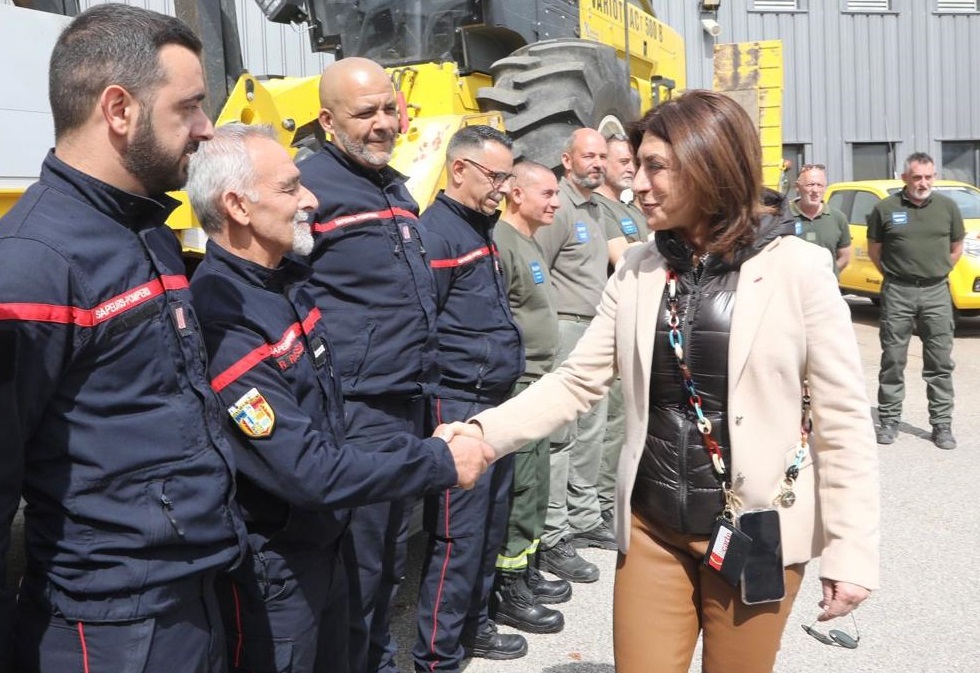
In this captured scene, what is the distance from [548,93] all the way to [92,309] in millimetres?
4950

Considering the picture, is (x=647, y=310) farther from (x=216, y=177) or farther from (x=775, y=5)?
(x=775, y=5)

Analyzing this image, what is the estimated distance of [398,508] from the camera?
11.0ft

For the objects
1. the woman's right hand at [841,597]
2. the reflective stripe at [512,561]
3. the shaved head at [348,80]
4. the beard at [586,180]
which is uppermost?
the shaved head at [348,80]

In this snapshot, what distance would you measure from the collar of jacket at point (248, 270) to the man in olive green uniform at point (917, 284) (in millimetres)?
6091

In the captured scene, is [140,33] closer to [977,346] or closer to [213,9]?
[213,9]

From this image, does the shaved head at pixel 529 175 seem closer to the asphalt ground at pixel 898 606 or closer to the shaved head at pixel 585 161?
the shaved head at pixel 585 161

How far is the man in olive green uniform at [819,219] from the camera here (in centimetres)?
854

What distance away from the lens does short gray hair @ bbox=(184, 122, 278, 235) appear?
236 cm

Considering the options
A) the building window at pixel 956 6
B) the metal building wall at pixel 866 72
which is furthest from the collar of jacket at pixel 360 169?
the building window at pixel 956 6

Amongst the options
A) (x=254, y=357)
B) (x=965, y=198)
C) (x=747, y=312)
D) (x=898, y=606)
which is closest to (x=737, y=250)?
(x=747, y=312)

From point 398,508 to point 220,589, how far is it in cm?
107

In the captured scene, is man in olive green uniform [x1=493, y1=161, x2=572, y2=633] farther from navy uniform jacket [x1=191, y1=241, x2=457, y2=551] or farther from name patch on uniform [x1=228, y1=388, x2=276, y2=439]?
name patch on uniform [x1=228, y1=388, x2=276, y2=439]

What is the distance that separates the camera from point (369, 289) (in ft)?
10.5

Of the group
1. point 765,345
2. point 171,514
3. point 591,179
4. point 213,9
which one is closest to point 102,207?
point 171,514
